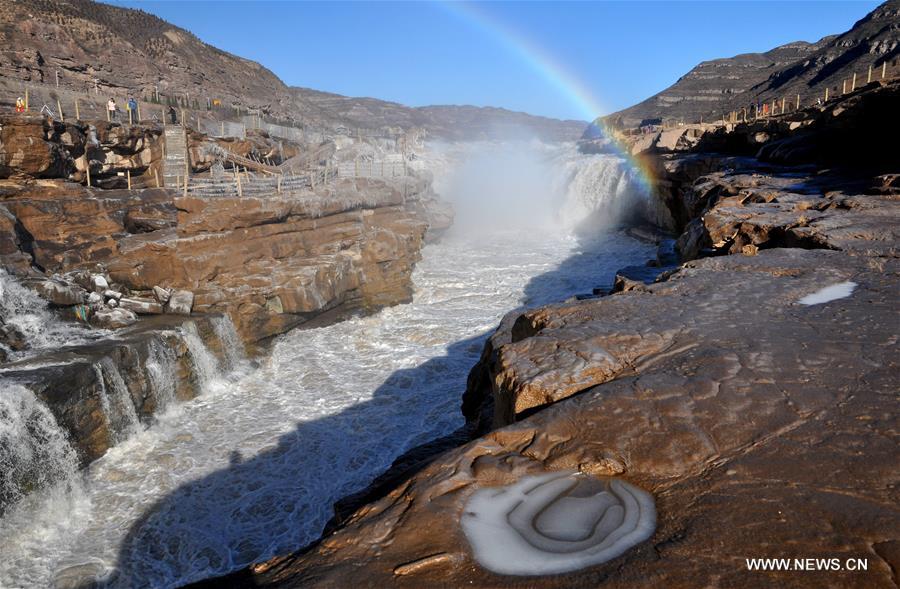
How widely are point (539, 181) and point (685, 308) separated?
90.3ft

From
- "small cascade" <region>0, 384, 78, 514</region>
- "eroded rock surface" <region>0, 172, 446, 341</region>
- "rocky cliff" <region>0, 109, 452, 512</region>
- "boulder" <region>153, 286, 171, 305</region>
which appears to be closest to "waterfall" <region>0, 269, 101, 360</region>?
"rocky cliff" <region>0, 109, 452, 512</region>

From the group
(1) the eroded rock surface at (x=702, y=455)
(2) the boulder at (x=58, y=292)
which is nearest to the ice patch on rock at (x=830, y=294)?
(1) the eroded rock surface at (x=702, y=455)

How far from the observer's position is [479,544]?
2.18 m

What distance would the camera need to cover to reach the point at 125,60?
25734 millimetres

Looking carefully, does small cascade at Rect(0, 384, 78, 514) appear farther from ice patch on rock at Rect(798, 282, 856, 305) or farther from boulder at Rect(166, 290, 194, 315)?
ice patch on rock at Rect(798, 282, 856, 305)

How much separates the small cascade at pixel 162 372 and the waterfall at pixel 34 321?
108 cm

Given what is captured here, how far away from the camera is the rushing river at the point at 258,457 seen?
6.46 meters

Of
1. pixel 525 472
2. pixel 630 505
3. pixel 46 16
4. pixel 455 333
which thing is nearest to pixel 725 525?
pixel 630 505

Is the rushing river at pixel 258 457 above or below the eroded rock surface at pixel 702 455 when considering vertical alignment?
below

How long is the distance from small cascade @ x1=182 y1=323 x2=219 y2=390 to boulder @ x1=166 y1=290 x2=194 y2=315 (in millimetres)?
779

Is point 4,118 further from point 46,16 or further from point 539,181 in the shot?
point 539,181

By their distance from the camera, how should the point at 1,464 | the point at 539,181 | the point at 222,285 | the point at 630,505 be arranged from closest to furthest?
the point at 630,505, the point at 1,464, the point at 222,285, the point at 539,181

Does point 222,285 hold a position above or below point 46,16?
below

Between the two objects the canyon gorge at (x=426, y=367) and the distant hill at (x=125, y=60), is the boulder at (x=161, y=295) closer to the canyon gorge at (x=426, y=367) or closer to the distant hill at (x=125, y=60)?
the canyon gorge at (x=426, y=367)
